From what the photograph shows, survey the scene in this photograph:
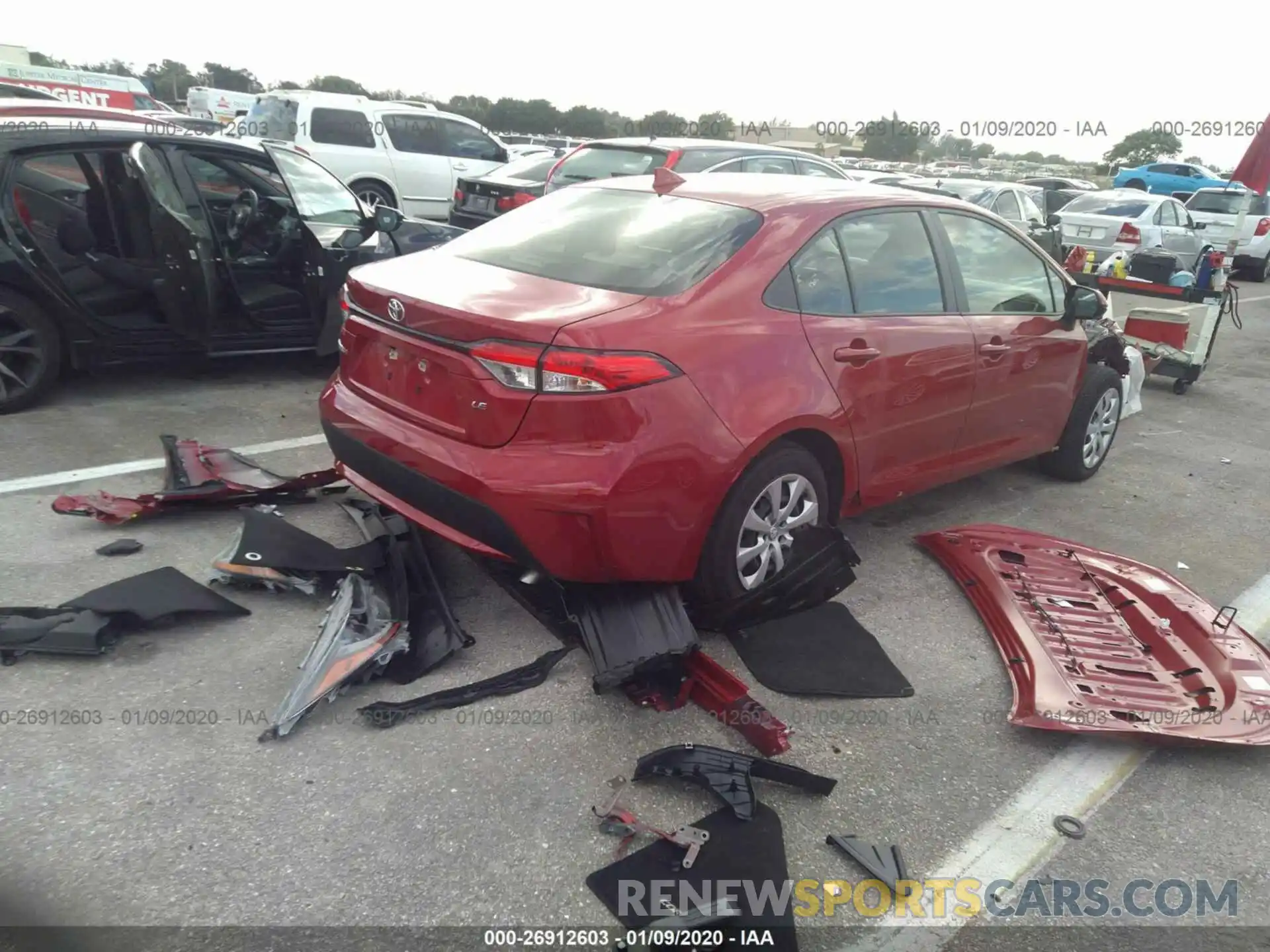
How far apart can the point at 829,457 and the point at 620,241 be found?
1.18m

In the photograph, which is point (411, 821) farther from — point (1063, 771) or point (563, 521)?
point (1063, 771)

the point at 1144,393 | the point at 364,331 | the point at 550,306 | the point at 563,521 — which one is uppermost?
the point at 550,306

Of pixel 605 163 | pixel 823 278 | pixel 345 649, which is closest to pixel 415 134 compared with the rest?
pixel 605 163

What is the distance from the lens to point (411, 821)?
2.46 m

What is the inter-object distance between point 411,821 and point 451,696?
54 centimetres

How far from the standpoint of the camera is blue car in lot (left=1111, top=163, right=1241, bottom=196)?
28625mm

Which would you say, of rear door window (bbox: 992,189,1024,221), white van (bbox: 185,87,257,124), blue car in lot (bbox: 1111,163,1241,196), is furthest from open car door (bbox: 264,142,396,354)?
blue car in lot (bbox: 1111,163,1241,196)

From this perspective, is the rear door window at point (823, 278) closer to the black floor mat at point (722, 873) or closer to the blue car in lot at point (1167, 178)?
the black floor mat at point (722, 873)

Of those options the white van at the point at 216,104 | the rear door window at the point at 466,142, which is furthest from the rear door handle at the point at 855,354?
the white van at the point at 216,104

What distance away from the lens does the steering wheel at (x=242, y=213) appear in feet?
20.8

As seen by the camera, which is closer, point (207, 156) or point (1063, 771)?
point (1063, 771)

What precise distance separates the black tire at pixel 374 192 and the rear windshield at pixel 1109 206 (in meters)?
10.9

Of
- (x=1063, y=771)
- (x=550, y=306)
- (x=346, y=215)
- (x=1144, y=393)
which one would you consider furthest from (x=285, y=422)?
(x=1144, y=393)

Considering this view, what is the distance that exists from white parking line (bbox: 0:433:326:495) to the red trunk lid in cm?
177
